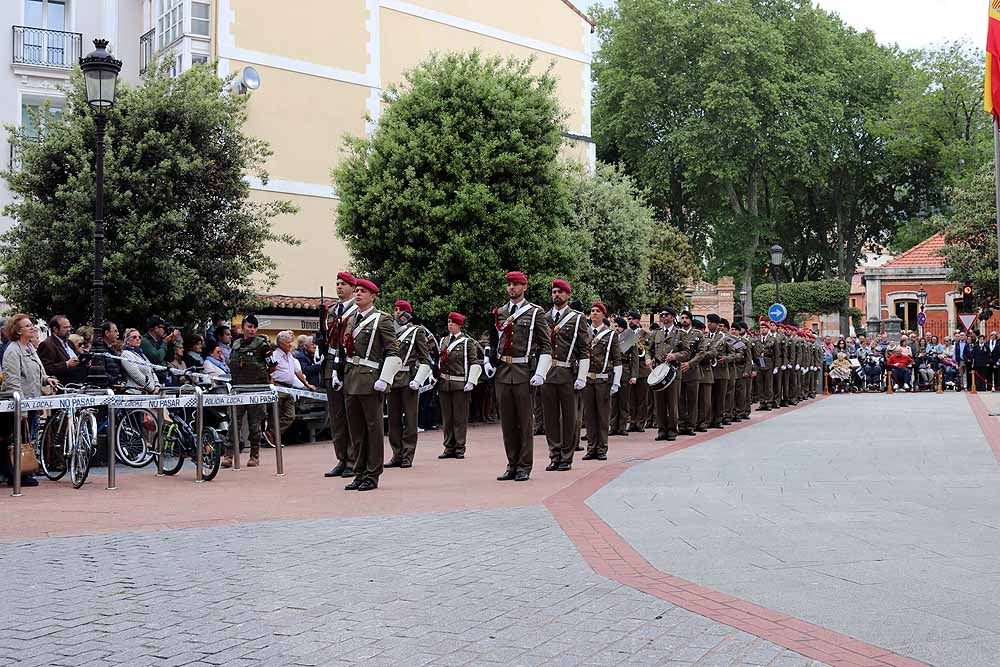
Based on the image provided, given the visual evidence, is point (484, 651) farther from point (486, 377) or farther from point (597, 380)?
point (486, 377)

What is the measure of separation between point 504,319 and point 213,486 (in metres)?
3.59

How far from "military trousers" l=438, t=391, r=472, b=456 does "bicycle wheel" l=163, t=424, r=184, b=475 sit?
3892mm

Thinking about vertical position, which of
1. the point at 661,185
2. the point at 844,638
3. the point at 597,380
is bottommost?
the point at 844,638

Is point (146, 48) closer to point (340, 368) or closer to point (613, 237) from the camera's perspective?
point (613, 237)

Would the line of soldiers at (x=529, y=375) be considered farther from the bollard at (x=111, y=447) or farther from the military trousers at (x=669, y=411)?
the bollard at (x=111, y=447)

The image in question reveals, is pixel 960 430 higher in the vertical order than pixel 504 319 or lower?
lower

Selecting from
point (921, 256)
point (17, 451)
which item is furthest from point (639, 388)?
point (921, 256)

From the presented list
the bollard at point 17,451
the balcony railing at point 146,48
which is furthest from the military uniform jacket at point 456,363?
the balcony railing at point 146,48

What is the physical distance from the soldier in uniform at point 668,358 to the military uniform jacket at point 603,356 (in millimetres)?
2108

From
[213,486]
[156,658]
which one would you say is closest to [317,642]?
[156,658]

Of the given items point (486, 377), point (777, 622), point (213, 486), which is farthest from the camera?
point (486, 377)

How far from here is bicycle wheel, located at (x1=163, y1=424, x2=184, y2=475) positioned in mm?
13289

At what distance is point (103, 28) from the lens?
32.3 metres

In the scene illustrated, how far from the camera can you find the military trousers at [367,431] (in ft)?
38.1
